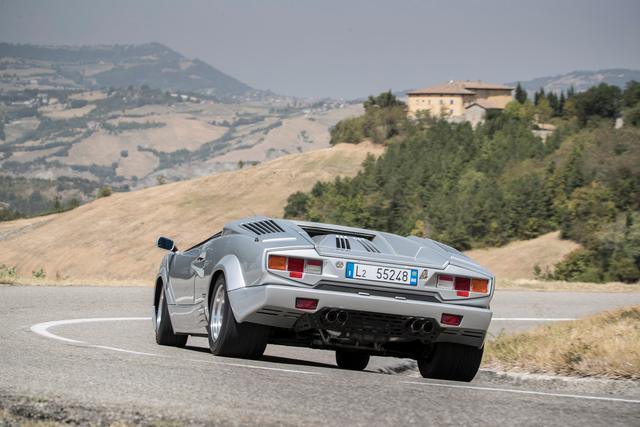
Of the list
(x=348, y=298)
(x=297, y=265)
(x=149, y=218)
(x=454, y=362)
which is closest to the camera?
(x=348, y=298)

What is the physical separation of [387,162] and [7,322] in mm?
132331

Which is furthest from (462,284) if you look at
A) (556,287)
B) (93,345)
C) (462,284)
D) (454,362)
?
(556,287)

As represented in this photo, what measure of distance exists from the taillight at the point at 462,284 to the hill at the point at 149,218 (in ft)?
369

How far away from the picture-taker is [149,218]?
147625 millimetres

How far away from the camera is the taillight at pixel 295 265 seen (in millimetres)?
6957

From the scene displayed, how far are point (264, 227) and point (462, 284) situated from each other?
63.1 inches

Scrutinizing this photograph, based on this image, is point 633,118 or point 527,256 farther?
point 633,118

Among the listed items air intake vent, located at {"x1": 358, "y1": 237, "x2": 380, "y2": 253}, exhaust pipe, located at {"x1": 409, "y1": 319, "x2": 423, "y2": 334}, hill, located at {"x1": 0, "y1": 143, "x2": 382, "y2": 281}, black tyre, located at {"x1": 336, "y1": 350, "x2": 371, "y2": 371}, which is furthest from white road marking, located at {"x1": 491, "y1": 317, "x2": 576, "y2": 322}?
hill, located at {"x1": 0, "y1": 143, "x2": 382, "y2": 281}

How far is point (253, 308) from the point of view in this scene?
690cm

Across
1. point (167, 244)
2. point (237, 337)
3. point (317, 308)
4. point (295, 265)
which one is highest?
point (295, 265)

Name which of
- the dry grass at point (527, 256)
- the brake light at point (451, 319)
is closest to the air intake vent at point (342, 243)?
the brake light at point (451, 319)

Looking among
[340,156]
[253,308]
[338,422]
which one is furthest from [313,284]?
[340,156]

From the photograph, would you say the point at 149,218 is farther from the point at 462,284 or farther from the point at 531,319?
the point at 462,284

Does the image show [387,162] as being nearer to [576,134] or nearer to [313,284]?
[576,134]
